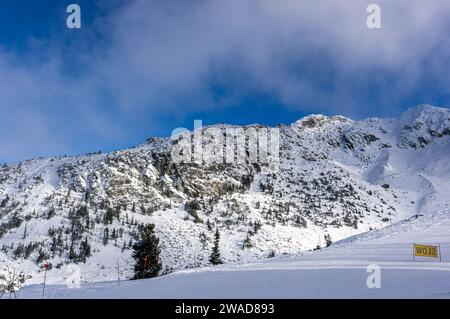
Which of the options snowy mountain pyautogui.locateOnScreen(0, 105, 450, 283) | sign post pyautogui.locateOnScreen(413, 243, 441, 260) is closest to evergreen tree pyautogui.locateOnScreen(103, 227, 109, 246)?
snowy mountain pyautogui.locateOnScreen(0, 105, 450, 283)

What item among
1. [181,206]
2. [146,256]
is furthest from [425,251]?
[181,206]

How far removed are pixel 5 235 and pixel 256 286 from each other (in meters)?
114

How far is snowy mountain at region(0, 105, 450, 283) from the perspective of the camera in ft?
329

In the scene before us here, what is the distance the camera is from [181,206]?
144125 millimetres

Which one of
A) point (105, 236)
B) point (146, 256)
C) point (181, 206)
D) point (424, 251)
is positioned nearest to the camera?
point (424, 251)

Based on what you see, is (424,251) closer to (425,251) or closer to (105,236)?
(425,251)

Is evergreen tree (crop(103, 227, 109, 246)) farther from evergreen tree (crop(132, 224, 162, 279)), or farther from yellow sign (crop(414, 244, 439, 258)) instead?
yellow sign (crop(414, 244, 439, 258))
